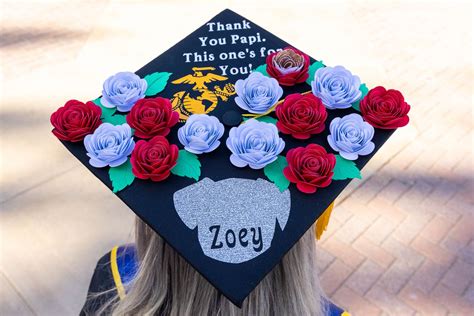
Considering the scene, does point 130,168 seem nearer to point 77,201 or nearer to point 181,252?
point 181,252

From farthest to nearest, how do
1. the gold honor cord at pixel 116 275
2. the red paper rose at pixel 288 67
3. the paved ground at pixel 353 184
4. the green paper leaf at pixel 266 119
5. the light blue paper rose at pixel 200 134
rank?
the paved ground at pixel 353 184
the gold honor cord at pixel 116 275
the red paper rose at pixel 288 67
the green paper leaf at pixel 266 119
the light blue paper rose at pixel 200 134

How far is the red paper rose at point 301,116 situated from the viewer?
4.29ft

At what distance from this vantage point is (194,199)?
124cm

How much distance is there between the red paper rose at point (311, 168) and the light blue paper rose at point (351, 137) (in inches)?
3.6

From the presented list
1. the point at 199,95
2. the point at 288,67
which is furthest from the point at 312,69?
the point at 199,95

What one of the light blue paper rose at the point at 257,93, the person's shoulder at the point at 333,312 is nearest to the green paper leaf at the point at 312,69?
the light blue paper rose at the point at 257,93

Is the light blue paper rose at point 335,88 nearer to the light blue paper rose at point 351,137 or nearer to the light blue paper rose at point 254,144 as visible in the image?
the light blue paper rose at point 351,137

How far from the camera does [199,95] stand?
4.91ft

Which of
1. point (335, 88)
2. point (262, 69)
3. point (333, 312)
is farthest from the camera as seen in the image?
point (333, 312)

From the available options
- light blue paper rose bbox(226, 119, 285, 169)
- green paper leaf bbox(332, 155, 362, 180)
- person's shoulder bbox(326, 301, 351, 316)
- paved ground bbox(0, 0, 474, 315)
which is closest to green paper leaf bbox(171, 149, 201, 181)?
light blue paper rose bbox(226, 119, 285, 169)

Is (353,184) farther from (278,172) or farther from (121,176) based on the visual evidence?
(121,176)

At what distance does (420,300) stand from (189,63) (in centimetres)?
233

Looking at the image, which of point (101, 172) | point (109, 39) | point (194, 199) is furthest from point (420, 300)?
point (109, 39)

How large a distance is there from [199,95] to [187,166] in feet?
1.10
